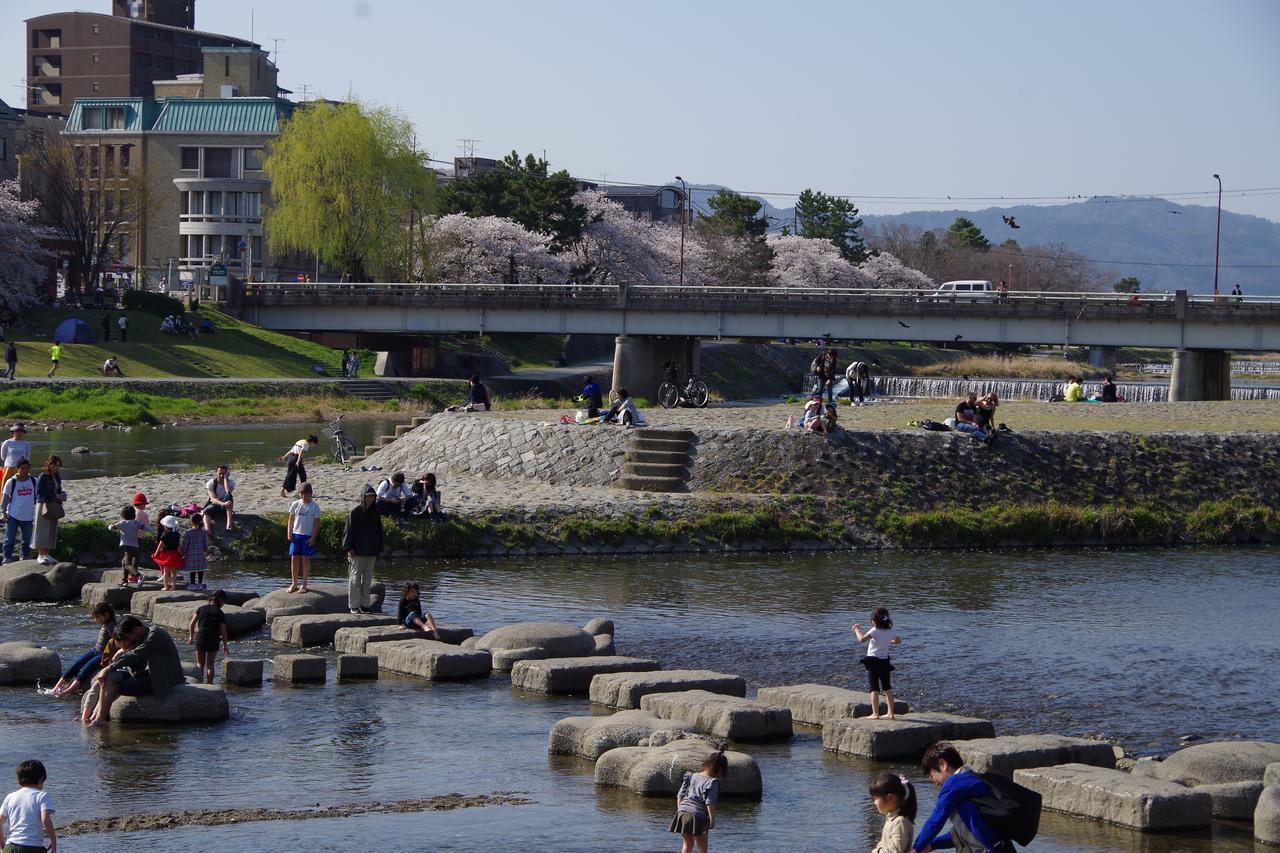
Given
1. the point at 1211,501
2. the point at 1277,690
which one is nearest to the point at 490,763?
the point at 1277,690

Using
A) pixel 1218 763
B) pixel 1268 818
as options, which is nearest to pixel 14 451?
pixel 1218 763

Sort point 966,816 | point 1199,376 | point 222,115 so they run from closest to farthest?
point 966,816
point 1199,376
point 222,115

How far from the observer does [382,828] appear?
13.5 meters

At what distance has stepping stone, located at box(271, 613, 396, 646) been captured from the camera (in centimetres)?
2212

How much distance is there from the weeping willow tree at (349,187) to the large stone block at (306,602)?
6716cm

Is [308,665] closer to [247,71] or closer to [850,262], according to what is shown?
[247,71]

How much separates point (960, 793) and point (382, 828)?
5250 mm

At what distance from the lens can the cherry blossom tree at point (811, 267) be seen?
12438 cm

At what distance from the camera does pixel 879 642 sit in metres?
17.3

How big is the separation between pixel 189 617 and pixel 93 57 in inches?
4835

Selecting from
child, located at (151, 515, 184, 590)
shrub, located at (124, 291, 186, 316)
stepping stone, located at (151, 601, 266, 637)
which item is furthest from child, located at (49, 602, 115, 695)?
shrub, located at (124, 291, 186, 316)

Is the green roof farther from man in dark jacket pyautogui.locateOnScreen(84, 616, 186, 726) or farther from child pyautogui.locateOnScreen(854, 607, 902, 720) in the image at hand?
child pyautogui.locateOnScreen(854, 607, 902, 720)

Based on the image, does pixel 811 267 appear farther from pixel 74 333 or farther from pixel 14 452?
pixel 14 452

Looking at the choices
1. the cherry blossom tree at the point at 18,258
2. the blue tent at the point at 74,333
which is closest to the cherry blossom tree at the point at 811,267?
the cherry blossom tree at the point at 18,258
